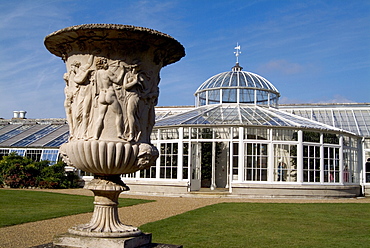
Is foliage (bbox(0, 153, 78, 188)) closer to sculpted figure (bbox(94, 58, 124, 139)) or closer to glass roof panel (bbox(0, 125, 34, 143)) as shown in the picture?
glass roof panel (bbox(0, 125, 34, 143))

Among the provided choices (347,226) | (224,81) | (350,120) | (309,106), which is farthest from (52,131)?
(347,226)

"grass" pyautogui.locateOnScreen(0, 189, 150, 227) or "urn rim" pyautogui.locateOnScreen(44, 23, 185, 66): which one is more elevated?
"urn rim" pyautogui.locateOnScreen(44, 23, 185, 66)

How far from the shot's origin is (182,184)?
17406mm

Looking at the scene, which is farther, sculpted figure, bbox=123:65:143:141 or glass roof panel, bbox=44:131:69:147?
glass roof panel, bbox=44:131:69:147

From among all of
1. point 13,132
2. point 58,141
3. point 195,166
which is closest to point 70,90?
point 195,166

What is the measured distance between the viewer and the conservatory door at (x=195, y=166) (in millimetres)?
17922

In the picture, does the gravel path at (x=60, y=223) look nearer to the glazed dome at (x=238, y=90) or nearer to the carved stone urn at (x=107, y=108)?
the carved stone urn at (x=107, y=108)

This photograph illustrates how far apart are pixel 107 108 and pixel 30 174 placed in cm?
1799

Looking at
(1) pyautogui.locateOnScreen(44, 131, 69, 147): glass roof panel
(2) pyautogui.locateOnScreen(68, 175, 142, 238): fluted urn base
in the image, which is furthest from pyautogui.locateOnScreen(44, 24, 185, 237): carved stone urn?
(1) pyautogui.locateOnScreen(44, 131, 69, 147): glass roof panel

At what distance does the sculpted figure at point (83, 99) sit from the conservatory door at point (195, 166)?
13443 mm

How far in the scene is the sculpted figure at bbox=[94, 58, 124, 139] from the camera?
4.26 m

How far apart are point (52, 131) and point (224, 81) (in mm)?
11551

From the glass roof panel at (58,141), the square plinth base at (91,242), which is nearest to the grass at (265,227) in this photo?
the square plinth base at (91,242)

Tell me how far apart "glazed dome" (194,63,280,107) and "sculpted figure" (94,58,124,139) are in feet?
56.2
